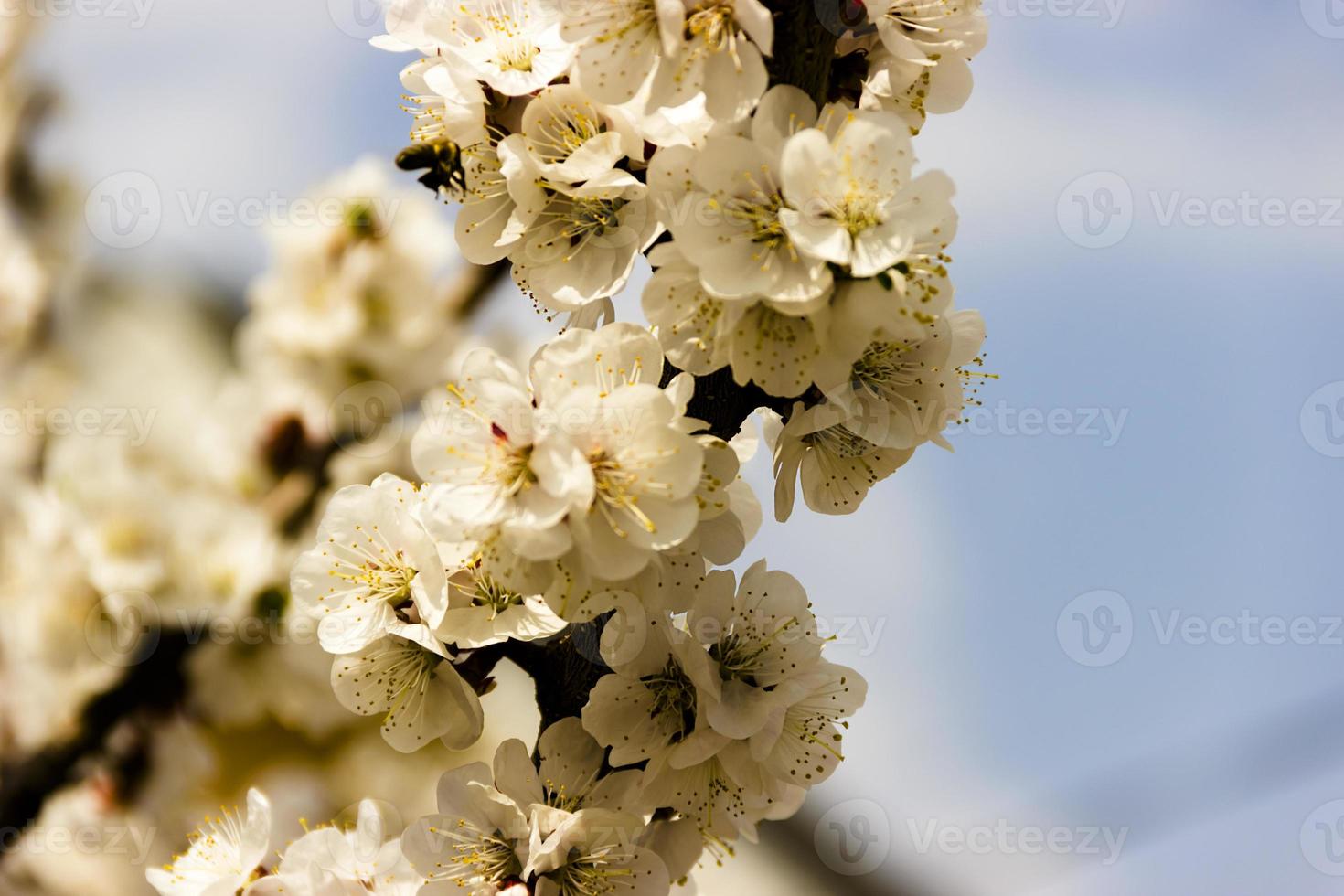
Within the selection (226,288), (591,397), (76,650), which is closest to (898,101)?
(591,397)

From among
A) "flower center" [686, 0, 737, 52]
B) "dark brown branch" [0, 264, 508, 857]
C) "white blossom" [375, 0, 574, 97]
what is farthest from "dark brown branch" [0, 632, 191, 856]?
"flower center" [686, 0, 737, 52]

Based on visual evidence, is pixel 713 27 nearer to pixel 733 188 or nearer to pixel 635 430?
pixel 733 188

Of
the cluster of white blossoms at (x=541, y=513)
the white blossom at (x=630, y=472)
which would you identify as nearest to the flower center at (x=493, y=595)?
the cluster of white blossoms at (x=541, y=513)

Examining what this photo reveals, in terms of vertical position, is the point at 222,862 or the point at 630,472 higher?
the point at 630,472

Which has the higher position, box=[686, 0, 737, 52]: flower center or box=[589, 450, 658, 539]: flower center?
box=[686, 0, 737, 52]: flower center

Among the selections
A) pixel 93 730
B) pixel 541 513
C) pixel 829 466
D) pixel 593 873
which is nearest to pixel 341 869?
pixel 593 873

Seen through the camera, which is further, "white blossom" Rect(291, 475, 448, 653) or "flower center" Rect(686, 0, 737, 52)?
"white blossom" Rect(291, 475, 448, 653)

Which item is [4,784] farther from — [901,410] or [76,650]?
[901,410]

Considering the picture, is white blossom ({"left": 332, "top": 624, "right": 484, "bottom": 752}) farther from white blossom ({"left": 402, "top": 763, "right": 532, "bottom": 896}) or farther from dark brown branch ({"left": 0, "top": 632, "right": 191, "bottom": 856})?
dark brown branch ({"left": 0, "top": 632, "right": 191, "bottom": 856})
